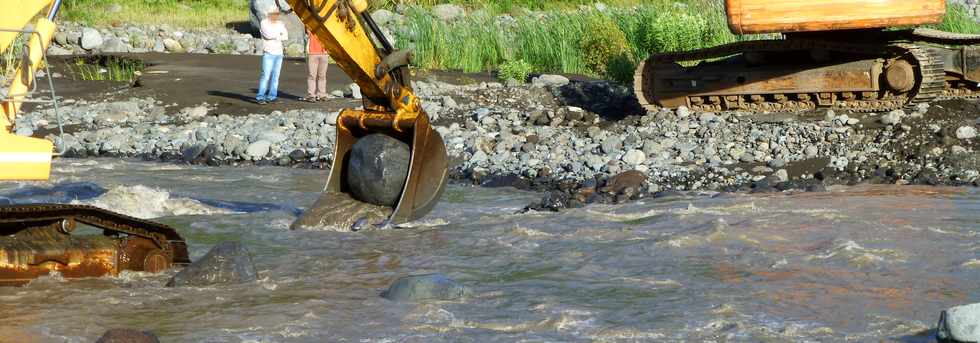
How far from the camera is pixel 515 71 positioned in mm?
19547

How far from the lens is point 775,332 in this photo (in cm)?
630

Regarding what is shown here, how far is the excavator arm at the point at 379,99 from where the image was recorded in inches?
340

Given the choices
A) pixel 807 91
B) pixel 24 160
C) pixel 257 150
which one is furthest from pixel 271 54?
pixel 24 160

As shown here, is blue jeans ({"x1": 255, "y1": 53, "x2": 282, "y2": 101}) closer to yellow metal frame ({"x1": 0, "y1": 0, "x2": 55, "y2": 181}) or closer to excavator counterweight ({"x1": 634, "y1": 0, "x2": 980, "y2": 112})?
excavator counterweight ({"x1": 634, "y1": 0, "x2": 980, "y2": 112})

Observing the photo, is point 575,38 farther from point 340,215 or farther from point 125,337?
point 125,337

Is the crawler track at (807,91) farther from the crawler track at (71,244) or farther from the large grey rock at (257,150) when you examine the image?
the crawler track at (71,244)

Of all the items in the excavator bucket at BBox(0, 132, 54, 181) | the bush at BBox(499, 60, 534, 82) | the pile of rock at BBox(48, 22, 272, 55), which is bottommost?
the bush at BBox(499, 60, 534, 82)

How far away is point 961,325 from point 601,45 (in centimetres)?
1448

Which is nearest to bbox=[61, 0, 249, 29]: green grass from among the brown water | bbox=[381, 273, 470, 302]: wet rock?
the brown water

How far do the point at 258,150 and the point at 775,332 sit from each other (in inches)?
362

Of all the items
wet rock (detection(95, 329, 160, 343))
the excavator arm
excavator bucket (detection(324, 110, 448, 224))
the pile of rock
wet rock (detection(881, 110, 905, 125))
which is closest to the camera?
wet rock (detection(95, 329, 160, 343))

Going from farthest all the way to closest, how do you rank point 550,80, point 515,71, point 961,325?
point 515,71 < point 550,80 < point 961,325

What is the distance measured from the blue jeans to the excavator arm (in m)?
8.92

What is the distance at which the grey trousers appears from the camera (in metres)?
18.1
